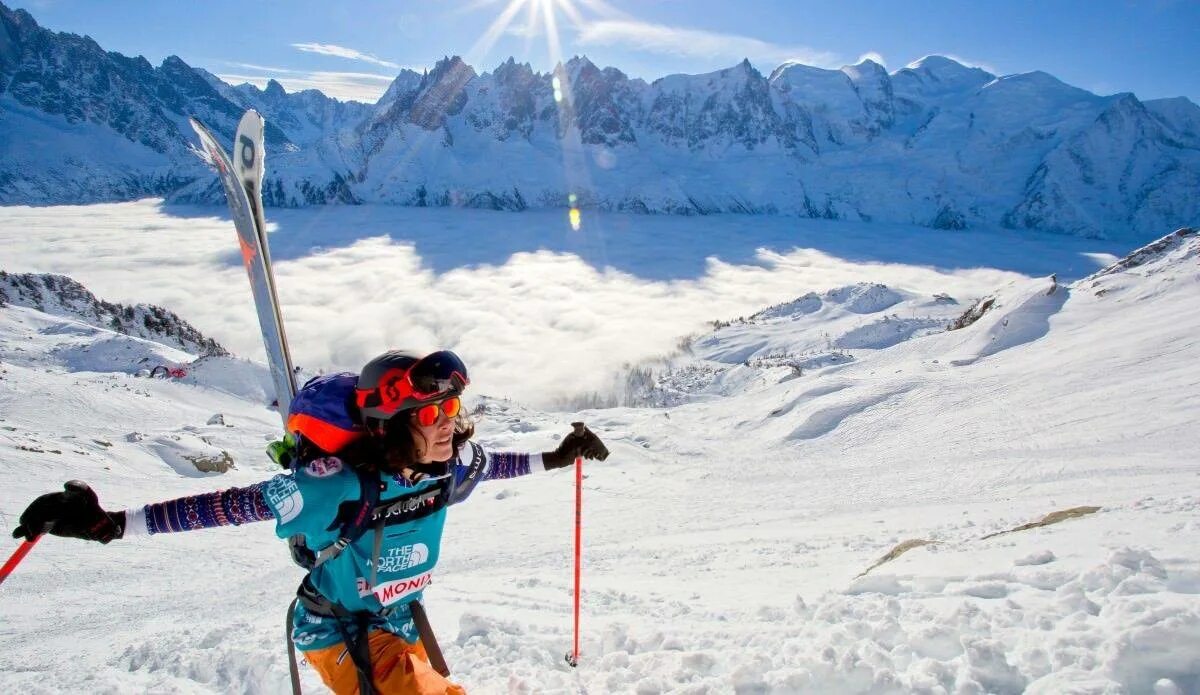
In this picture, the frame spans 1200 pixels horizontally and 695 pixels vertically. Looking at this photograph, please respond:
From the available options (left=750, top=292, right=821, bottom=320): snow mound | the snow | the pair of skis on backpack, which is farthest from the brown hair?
(left=750, top=292, right=821, bottom=320): snow mound

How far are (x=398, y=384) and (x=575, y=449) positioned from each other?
2.18 metres

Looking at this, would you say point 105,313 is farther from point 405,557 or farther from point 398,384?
point 398,384

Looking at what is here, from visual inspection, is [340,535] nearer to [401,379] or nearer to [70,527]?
[401,379]

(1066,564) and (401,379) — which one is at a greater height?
(401,379)

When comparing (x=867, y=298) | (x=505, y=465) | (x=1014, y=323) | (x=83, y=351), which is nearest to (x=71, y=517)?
(x=505, y=465)

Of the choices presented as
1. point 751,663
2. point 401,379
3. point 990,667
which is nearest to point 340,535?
point 401,379

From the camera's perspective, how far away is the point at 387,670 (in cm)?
318

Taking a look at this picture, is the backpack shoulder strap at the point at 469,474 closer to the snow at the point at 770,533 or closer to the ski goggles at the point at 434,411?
the ski goggles at the point at 434,411

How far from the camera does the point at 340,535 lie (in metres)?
3.09

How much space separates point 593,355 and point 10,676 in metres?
113

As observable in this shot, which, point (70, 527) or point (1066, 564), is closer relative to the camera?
point (70, 527)

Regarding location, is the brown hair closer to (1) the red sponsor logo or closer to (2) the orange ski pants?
(1) the red sponsor logo

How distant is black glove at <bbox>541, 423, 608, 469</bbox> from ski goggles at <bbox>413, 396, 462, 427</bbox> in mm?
1588

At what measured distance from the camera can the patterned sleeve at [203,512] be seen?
302cm
